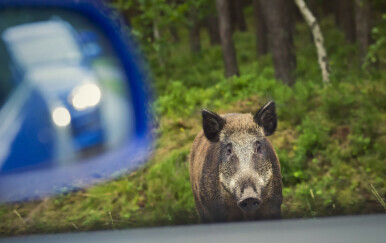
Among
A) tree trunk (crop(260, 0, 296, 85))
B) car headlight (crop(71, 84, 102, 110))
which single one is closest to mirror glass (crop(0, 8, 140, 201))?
car headlight (crop(71, 84, 102, 110))

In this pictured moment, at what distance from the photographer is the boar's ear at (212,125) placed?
13.6 feet

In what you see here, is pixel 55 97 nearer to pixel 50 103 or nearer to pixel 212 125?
pixel 50 103

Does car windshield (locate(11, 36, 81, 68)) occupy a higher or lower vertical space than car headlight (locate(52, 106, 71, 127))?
higher

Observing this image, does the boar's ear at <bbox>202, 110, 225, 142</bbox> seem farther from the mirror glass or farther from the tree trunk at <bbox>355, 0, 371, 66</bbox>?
the tree trunk at <bbox>355, 0, 371, 66</bbox>

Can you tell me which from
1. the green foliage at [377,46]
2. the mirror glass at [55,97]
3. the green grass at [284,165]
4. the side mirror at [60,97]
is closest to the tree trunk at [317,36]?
the green foliage at [377,46]

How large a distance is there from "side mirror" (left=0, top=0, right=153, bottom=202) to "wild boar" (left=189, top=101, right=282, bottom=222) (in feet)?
2.79

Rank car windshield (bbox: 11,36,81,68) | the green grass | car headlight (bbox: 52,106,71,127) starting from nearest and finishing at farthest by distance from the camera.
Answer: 1. car headlight (bbox: 52,106,71,127)
2. car windshield (bbox: 11,36,81,68)
3. the green grass

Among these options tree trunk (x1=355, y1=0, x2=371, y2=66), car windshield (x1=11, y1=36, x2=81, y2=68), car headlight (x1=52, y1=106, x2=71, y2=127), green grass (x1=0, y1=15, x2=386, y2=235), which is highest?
tree trunk (x1=355, y1=0, x2=371, y2=66)

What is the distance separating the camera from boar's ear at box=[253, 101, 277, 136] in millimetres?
3973

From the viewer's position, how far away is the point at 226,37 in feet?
61.8

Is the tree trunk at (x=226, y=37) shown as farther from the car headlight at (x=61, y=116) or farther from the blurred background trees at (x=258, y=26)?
the car headlight at (x=61, y=116)

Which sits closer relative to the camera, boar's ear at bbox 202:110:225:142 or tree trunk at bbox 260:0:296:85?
boar's ear at bbox 202:110:225:142

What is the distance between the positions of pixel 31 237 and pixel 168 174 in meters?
3.79

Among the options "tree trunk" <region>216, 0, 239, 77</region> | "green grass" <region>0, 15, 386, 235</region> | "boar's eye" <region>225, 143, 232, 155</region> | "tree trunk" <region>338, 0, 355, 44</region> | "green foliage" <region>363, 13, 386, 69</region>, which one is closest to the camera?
"boar's eye" <region>225, 143, 232, 155</region>
